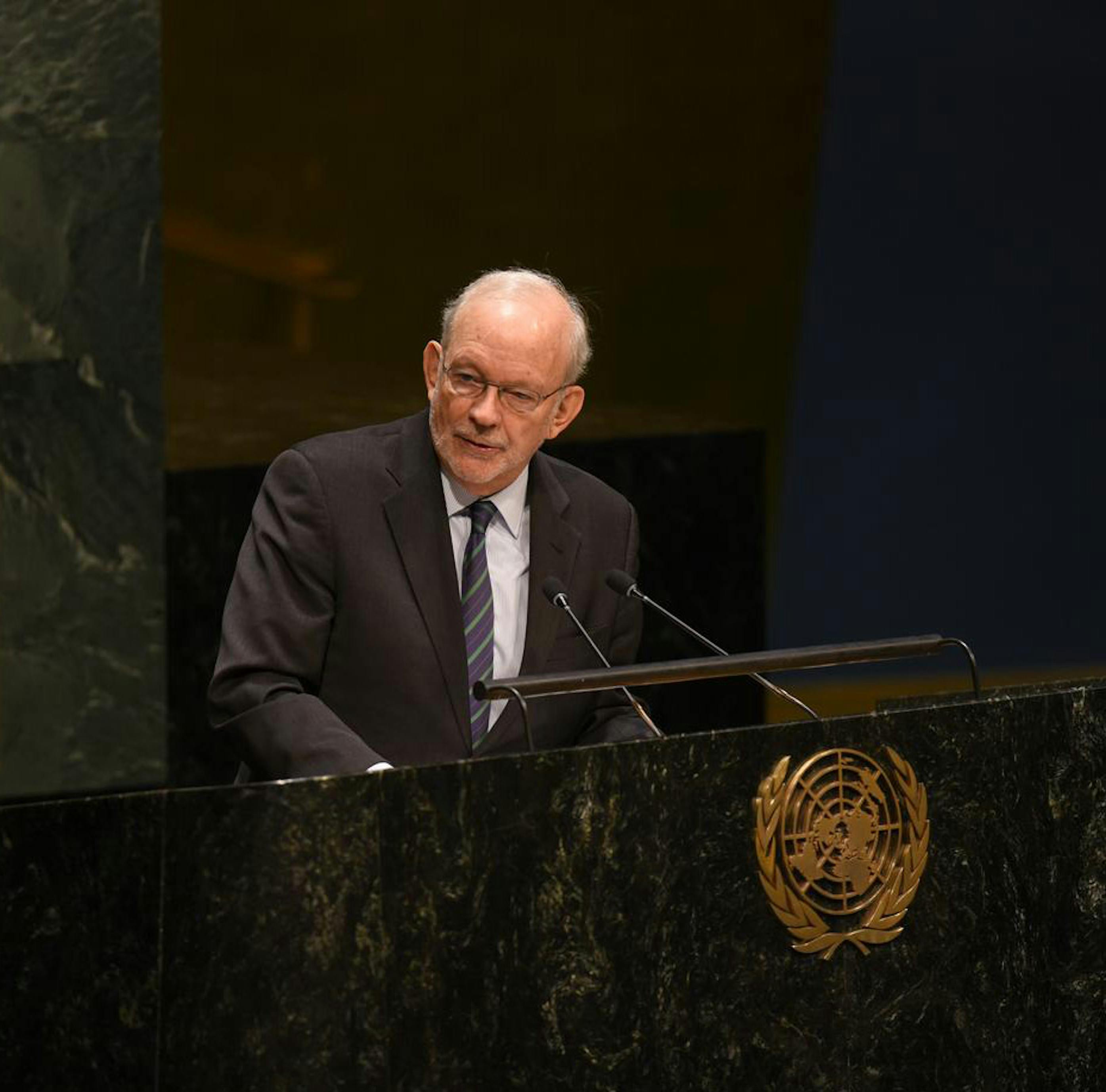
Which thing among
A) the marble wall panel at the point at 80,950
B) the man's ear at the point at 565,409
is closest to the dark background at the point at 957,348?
the man's ear at the point at 565,409

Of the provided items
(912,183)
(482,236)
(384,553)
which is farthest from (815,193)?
(384,553)

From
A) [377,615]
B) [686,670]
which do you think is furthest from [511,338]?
[686,670]

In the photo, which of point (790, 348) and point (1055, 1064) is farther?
point (790, 348)

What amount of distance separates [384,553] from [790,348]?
2868 millimetres

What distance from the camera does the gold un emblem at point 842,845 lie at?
2449 mm

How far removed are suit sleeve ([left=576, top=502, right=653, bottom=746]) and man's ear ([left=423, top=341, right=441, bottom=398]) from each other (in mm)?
414

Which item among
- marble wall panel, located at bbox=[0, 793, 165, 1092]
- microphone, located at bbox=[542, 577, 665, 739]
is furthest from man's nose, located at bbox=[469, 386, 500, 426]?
marble wall panel, located at bbox=[0, 793, 165, 1092]

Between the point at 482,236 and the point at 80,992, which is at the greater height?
the point at 482,236

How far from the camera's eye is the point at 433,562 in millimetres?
3066

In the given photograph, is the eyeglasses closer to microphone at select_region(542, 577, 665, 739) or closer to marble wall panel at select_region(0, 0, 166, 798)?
microphone at select_region(542, 577, 665, 739)

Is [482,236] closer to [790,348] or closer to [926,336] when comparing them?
[790,348]

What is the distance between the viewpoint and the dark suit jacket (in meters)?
3.00

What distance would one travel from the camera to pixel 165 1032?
2.15 metres

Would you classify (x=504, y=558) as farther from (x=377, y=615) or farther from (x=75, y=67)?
(x=75, y=67)
